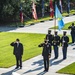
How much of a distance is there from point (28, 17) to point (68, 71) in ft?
96.3

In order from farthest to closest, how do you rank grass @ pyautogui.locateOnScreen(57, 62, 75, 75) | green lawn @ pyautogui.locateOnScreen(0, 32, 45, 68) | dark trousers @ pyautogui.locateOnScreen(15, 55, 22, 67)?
green lawn @ pyautogui.locateOnScreen(0, 32, 45, 68) < dark trousers @ pyautogui.locateOnScreen(15, 55, 22, 67) < grass @ pyautogui.locateOnScreen(57, 62, 75, 75)

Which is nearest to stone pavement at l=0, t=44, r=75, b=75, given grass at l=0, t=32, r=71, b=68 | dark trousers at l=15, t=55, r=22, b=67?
dark trousers at l=15, t=55, r=22, b=67

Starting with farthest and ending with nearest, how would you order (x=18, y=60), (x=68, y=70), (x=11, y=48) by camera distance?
1. (x=11, y=48)
2. (x=18, y=60)
3. (x=68, y=70)

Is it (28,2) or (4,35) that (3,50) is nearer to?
(4,35)

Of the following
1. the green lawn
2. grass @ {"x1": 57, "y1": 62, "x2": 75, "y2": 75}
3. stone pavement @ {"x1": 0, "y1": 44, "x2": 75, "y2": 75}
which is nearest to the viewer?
grass @ {"x1": 57, "y1": 62, "x2": 75, "y2": 75}

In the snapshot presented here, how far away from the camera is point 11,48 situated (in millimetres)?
23406

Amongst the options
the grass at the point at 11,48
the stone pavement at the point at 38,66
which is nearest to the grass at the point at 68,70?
the stone pavement at the point at 38,66

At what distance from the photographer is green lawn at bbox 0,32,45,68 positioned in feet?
64.3

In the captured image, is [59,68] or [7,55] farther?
[7,55]

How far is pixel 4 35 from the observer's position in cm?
3045

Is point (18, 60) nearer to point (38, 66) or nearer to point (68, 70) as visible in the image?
point (38, 66)

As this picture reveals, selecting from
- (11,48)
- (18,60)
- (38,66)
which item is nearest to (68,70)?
(38,66)

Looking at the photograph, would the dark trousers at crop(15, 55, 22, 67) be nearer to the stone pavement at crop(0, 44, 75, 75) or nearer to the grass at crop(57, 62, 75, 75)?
the stone pavement at crop(0, 44, 75, 75)

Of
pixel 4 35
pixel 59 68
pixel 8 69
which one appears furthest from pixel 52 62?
pixel 4 35
